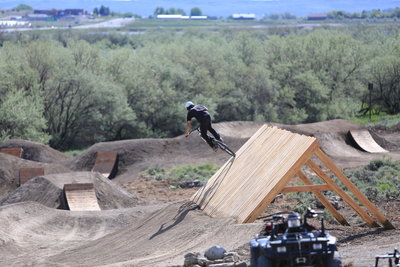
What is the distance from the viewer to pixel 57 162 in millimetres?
44781

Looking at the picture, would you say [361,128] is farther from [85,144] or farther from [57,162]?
[85,144]

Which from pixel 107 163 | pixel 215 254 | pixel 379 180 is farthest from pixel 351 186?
pixel 107 163

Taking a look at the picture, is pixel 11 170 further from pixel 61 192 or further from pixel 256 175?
pixel 256 175

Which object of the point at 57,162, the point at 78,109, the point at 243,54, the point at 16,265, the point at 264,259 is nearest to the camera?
the point at 264,259

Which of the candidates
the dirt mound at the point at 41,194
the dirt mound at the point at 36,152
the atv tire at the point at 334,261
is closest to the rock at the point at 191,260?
the atv tire at the point at 334,261

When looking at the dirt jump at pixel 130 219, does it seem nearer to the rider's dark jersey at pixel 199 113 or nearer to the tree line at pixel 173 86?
the rider's dark jersey at pixel 199 113

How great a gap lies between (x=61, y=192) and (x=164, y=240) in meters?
12.4

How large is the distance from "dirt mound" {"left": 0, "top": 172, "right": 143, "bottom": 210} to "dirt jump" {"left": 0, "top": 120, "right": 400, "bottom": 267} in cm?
4

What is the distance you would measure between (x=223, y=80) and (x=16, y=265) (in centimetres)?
5406

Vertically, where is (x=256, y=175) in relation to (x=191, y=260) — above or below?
above

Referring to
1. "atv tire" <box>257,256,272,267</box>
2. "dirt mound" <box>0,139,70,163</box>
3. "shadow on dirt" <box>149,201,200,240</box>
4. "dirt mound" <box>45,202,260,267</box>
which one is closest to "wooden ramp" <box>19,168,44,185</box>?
"dirt mound" <box>0,139,70,163</box>

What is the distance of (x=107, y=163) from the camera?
4353 centimetres

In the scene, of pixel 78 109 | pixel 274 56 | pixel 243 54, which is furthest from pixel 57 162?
pixel 243 54

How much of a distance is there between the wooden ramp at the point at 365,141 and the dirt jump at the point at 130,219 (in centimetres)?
73
